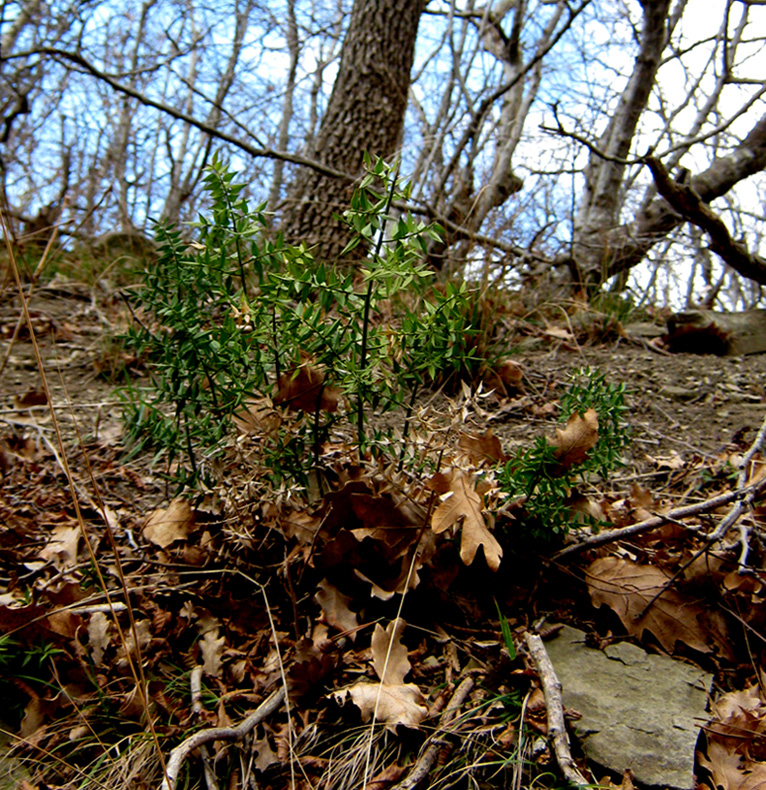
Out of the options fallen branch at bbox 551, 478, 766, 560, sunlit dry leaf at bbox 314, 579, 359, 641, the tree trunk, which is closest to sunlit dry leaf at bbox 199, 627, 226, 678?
sunlit dry leaf at bbox 314, 579, 359, 641

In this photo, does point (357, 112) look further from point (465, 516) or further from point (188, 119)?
point (465, 516)

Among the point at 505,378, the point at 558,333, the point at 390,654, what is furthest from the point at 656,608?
the point at 558,333

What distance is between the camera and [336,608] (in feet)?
4.55

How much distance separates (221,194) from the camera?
133cm

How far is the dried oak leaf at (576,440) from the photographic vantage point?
1.40 m

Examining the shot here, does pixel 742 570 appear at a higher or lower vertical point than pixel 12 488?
higher

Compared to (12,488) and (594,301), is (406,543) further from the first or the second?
(594,301)

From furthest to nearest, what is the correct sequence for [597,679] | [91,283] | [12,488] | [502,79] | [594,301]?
1. [502,79]
2. [91,283]
3. [594,301]
4. [12,488]
5. [597,679]

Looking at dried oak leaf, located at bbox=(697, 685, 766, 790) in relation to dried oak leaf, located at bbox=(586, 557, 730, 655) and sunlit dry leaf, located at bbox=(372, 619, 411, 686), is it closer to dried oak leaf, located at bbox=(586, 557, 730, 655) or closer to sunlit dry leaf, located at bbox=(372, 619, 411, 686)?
dried oak leaf, located at bbox=(586, 557, 730, 655)

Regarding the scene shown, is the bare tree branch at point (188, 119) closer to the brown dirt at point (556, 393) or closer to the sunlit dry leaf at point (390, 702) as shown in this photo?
the brown dirt at point (556, 393)

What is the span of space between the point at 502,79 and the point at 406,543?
8.57 metres

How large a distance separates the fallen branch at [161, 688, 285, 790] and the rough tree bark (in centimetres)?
332

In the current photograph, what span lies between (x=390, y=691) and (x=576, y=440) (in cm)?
70

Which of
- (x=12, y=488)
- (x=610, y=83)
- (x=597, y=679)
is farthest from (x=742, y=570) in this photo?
(x=610, y=83)
